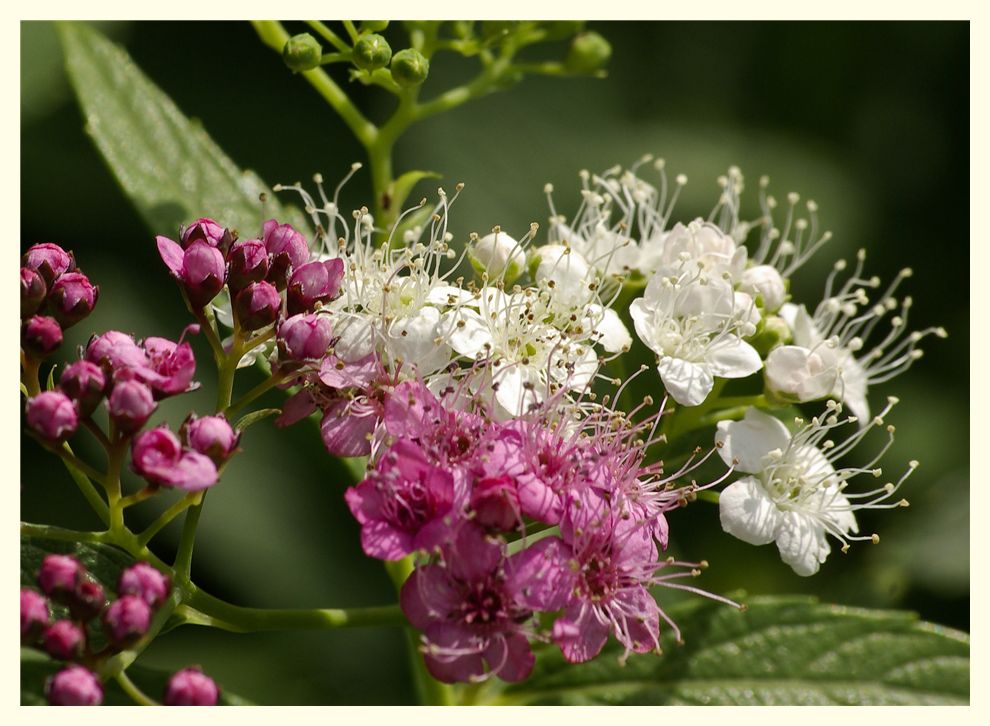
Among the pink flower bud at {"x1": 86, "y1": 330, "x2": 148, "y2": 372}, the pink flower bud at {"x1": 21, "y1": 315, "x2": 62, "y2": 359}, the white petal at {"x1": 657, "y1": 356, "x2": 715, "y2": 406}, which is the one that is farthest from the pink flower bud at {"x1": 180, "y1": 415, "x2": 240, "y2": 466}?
the white petal at {"x1": 657, "y1": 356, "x2": 715, "y2": 406}

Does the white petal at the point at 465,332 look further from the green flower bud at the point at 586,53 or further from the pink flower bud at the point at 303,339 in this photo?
the green flower bud at the point at 586,53

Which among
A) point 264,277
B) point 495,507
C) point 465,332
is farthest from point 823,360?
point 264,277

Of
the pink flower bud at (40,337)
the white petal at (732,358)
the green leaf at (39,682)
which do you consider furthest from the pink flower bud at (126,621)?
the white petal at (732,358)

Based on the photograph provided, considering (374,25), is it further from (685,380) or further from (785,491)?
(785,491)

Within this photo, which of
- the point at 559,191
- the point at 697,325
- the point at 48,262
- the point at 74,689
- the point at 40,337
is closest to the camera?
the point at 74,689

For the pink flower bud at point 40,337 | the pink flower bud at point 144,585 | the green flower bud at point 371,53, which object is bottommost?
the pink flower bud at point 144,585

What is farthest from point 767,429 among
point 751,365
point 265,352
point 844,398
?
point 265,352
